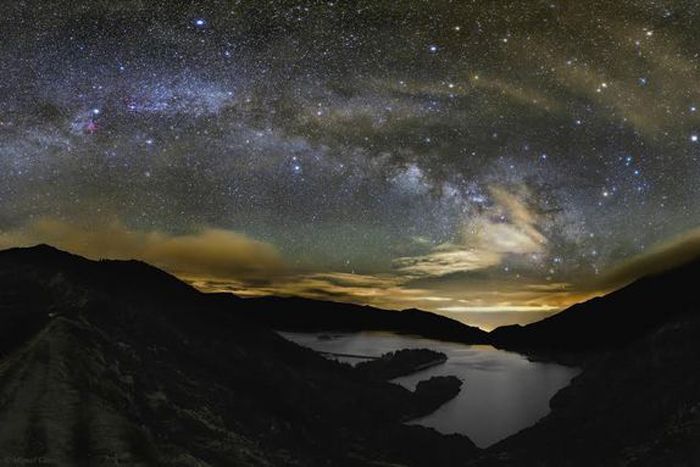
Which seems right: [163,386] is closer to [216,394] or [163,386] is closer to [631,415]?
[216,394]

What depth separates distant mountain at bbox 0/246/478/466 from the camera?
57.4m

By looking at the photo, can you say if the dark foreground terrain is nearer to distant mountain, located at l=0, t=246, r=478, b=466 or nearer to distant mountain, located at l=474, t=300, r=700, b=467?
distant mountain, located at l=0, t=246, r=478, b=466

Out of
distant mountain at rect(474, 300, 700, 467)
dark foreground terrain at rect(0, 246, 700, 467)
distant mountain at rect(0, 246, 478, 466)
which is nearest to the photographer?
distant mountain at rect(0, 246, 478, 466)

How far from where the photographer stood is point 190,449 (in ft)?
221

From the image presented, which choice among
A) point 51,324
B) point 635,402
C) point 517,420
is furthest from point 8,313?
point 517,420

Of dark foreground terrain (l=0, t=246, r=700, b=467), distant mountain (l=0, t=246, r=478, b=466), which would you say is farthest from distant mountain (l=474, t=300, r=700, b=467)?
distant mountain (l=0, t=246, r=478, b=466)

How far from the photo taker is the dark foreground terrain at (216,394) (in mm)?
59156

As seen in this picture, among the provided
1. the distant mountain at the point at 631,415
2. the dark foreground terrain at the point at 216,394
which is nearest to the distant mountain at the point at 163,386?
the dark foreground terrain at the point at 216,394

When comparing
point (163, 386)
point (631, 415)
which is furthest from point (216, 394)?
point (631, 415)

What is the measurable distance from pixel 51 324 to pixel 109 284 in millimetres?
49411

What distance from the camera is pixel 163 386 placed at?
271ft

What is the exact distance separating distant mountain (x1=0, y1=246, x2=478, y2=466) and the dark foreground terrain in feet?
0.98

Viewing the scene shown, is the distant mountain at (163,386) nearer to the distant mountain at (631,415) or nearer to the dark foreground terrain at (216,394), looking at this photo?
the dark foreground terrain at (216,394)

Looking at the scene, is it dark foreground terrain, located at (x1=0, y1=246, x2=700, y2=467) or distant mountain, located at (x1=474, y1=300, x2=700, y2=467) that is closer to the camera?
dark foreground terrain, located at (x1=0, y1=246, x2=700, y2=467)
